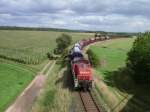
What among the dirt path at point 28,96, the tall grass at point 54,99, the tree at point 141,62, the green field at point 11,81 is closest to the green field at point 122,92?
the tree at point 141,62

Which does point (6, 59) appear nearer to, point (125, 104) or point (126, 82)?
point (126, 82)

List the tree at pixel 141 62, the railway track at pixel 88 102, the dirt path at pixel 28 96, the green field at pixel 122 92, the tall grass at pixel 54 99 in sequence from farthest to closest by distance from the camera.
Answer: the tree at pixel 141 62 → the dirt path at pixel 28 96 → the green field at pixel 122 92 → the tall grass at pixel 54 99 → the railway track at pixel 88 102

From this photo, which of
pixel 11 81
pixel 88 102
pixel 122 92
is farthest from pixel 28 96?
pixel 11 81

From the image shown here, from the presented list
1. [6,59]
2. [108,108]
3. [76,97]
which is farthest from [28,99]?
[6,59]

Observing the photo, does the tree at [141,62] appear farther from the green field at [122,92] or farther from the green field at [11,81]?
the green field at [11,81]

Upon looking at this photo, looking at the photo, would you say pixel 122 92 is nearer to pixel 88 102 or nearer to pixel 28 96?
pixel 88 102

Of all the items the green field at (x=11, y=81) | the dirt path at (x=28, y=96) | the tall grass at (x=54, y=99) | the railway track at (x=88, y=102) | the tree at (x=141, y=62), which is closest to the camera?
the railway track at (x=88, y=102)

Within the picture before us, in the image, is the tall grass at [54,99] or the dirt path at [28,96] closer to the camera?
the tall grass at [54,99]

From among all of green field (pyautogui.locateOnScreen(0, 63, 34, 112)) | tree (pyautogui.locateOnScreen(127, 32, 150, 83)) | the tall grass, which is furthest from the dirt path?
tree (pyautogui.locateOnScreen(127, 32, 150, 83))
